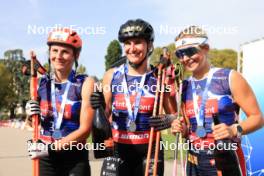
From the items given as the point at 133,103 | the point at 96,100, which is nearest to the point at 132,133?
the point at 133,103

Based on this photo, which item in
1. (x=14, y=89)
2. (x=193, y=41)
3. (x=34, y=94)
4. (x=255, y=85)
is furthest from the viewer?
(x=14, y=89)

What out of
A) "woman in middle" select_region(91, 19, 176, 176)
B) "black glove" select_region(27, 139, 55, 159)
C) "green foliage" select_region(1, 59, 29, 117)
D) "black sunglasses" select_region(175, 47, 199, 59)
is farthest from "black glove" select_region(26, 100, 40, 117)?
"green foliage" select_region(1, 59, 29, 117)

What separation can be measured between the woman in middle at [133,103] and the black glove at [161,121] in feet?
0.74

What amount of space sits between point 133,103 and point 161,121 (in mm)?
494

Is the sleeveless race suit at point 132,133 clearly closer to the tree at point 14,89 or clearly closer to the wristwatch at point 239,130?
the wristwatch at point 239,130

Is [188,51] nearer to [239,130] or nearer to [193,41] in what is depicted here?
[193,41]

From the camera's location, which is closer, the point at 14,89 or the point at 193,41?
the point at 193,41

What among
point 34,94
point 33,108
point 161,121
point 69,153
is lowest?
point 69,153

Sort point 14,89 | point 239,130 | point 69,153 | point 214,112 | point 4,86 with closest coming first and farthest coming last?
1. point 239,130
2. point 214,112
3. point 69,153
4. point 4,86
5. point 14,89

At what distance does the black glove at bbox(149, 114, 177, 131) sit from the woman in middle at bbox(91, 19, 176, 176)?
23 cm

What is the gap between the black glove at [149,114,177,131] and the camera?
527cm

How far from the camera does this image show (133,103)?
18.1 feet

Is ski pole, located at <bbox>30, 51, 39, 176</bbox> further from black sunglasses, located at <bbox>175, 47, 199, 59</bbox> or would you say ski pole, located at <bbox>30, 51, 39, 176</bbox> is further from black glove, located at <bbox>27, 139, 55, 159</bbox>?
black sunglasses, located at <bbox>175, 47, 199, 59</bbox>

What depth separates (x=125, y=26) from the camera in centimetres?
565
